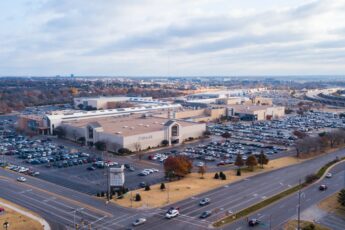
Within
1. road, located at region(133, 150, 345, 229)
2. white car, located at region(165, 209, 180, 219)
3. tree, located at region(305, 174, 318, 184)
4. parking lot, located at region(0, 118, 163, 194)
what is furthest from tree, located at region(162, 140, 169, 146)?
white car, located at region(165, 209, 180, 219)

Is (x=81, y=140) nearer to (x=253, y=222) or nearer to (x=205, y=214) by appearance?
(x=205, y=214)

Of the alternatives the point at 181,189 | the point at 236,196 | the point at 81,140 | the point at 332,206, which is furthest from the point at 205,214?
the point at 81,140

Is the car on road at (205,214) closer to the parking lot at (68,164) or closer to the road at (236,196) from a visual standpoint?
the road at (236,196)

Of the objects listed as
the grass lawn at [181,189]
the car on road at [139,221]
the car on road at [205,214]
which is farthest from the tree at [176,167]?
the car on road at [139,221]

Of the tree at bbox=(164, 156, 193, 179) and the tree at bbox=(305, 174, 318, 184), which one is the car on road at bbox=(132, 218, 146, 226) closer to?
the tree at bbox=(164, 156, 193, 179)

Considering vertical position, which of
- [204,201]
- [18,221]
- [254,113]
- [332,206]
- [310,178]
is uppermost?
[254,113]
